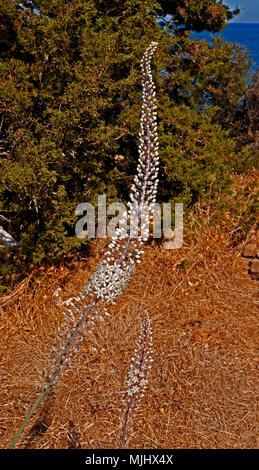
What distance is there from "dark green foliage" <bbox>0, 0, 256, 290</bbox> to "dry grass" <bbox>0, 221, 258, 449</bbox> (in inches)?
35.3

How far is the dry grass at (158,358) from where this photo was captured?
3518 mm

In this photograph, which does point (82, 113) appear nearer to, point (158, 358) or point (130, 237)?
point (130, 237)

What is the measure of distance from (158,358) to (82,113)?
9.84 feet

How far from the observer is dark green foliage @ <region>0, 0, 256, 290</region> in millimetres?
4777

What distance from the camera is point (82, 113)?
4785 mm

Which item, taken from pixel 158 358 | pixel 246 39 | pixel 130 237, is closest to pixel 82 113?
pixel 130 237

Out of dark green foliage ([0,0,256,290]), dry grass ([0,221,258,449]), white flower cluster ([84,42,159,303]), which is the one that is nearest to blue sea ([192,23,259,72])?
dark green foliage ([0,0,256,290])

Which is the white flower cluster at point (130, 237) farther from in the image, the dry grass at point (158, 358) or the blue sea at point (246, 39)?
the blue sea at point (246, 39)

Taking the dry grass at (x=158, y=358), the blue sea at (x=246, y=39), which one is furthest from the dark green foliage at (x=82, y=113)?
the blue sea at (x=246, y=39)

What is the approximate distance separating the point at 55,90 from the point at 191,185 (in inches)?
95.0

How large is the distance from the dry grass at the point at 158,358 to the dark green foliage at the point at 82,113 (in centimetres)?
90

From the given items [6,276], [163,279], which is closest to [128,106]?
[163,279]
